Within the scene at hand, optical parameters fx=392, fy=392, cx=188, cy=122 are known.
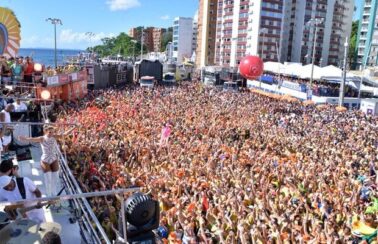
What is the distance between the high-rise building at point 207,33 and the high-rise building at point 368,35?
29251mm

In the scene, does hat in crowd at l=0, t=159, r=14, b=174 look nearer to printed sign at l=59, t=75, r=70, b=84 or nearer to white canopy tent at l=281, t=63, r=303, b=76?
printed sign at l=59, t=75, r=70, b=84

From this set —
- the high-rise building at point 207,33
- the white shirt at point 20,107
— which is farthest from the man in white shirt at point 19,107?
the high-rise building at point 207,33

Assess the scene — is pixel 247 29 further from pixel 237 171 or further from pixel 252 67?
pixel 237 171

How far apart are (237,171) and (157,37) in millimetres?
151958

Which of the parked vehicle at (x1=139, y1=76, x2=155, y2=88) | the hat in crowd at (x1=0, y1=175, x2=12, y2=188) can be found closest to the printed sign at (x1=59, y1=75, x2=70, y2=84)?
the parked vehicle at (x1=139, y1=76, x2=155, y2=88)

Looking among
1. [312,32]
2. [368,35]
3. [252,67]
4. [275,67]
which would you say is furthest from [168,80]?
[368,35]

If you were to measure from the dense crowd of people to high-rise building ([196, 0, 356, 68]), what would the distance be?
46.1m

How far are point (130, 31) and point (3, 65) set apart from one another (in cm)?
17213

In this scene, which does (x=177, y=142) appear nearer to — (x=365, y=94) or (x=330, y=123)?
(x=330, y=123)

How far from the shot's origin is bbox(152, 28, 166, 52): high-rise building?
498ft

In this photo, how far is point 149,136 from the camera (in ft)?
52.4

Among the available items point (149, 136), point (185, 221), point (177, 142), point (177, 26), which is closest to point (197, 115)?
point (149, 136)

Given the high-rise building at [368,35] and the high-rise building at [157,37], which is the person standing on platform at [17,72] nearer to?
the high-rise building at [368,35]

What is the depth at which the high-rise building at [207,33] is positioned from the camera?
82.4 metres
